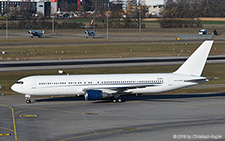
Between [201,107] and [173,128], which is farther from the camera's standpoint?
[201,107]

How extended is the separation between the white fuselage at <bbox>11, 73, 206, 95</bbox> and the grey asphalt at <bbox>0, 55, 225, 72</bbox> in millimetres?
27421

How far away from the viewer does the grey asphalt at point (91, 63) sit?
77.4 metres

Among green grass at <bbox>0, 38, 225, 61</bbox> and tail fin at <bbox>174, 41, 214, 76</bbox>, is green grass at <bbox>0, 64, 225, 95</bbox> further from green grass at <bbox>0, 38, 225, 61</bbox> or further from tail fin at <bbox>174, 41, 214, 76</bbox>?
green grass at <bbox>0, 38, 225, 61</bbox>

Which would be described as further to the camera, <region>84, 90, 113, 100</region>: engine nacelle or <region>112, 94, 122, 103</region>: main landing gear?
<region>112, 94, 122, 103</region>: main landing gear

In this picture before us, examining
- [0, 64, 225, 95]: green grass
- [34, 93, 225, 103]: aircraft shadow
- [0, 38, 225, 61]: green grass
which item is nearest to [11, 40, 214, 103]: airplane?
[34, 93, 225, 103]: aircraft shadow

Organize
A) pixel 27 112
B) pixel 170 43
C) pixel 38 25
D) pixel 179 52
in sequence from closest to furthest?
pixel 27 112, pixel 179 52, pixel 170 43, pixel 38 25

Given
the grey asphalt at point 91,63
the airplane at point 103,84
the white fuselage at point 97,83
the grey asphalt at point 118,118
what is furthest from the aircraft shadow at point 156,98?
the grey asphalt at point 91,63

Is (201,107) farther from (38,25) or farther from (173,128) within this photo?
(38,25)

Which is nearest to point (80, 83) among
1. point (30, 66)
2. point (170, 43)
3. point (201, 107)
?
point (201, 107)

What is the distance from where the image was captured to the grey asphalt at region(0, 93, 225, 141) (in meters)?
33.5

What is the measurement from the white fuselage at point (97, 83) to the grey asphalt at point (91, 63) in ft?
90.0

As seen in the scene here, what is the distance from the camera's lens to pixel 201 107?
4603 cm

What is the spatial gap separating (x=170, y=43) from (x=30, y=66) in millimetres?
58443

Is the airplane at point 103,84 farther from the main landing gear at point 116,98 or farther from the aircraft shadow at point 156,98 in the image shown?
the aircraft shadow at point 156,98
